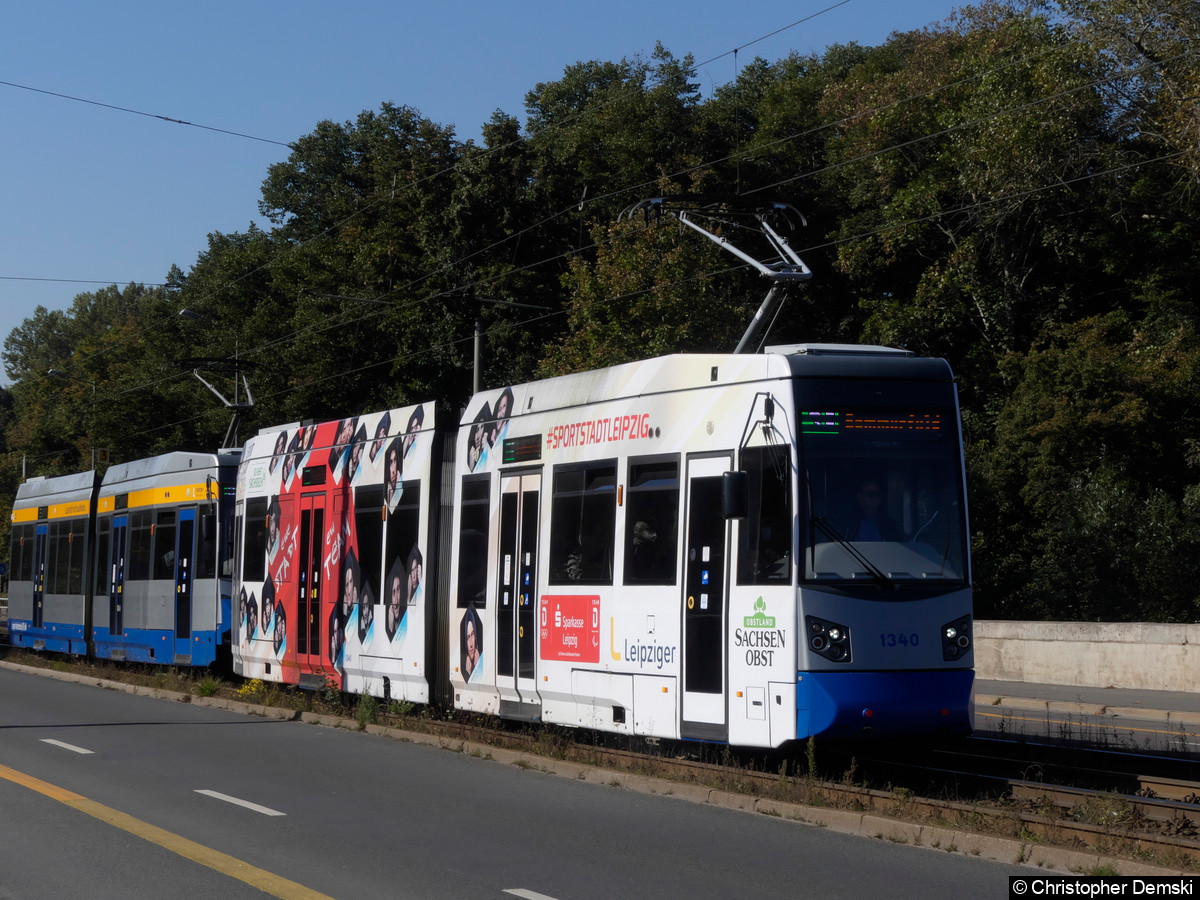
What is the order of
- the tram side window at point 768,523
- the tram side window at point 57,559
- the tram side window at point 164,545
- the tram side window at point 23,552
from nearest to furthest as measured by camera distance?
the tram side window at point 768,523 < the tram side window at point 164,545 < the tram side window at point 57,559 < the tram side window at point 23,552

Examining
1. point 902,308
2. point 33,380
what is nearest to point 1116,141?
point 902,308

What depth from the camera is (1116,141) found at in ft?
120

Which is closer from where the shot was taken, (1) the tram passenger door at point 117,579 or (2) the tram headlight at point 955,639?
(2) the tram headlight at point 955,639

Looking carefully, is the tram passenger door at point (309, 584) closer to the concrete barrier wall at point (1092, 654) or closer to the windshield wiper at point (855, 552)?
the windshield wiper at point (855, 552)

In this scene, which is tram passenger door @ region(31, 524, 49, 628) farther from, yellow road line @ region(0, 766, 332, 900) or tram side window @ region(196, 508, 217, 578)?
yellow road line @ region(0, 766, 332, 900)

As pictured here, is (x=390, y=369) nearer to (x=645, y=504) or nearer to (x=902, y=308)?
(x=902, y=308)

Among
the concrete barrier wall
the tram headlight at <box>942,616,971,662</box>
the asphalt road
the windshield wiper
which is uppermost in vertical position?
the windshield wiper

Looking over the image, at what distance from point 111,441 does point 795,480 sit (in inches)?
2618

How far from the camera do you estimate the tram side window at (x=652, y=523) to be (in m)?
11.9

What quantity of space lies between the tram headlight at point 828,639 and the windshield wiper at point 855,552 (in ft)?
1.62

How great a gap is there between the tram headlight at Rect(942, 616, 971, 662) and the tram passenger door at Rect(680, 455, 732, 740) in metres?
1.74

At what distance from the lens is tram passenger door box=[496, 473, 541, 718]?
13.8 meters

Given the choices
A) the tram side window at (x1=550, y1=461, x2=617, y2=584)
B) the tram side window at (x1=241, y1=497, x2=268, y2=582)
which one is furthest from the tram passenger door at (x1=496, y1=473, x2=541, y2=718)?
the tram side window at (x1=241, y1=497, x2=268, y2=582)

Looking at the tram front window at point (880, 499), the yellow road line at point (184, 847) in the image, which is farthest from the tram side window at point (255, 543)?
the tram front window at point (880, 499)
